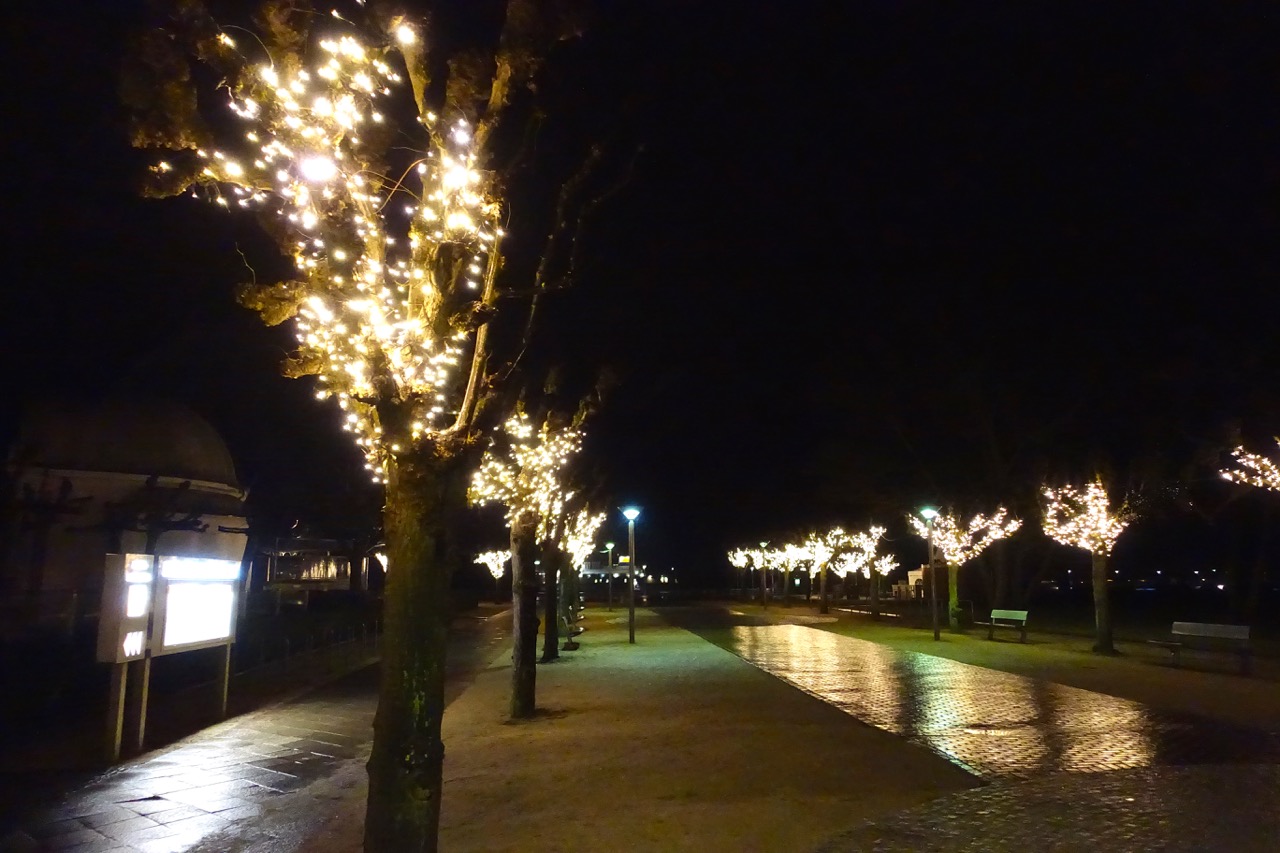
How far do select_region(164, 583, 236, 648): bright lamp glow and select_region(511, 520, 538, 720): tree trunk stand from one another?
13.0ft

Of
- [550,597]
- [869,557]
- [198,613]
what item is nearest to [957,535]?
[550,597]

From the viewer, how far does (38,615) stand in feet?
67.2

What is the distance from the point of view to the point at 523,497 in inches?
551

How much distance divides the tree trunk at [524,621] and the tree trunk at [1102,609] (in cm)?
1383

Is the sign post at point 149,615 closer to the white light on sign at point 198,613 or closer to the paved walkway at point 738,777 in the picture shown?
the white light on sign at point 198,613

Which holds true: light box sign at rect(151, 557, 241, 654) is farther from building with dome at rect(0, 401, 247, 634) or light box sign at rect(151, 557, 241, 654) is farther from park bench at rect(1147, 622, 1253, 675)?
park bench at rect(1147, 622, 1253, 675)

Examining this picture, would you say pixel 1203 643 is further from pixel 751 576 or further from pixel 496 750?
pixel 751 576

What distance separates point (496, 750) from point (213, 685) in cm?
836

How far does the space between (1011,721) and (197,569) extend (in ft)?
35.4

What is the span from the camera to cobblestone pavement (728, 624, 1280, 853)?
717 centimetres

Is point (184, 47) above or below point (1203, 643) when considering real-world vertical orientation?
above

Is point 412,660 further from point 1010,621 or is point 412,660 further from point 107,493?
point 1010,621

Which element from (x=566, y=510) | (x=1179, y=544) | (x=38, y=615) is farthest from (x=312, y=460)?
(x=1179, y=544)

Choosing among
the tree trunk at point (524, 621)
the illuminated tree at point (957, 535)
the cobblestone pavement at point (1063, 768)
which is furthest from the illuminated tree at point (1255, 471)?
the tree trunk at point (524, 621)
